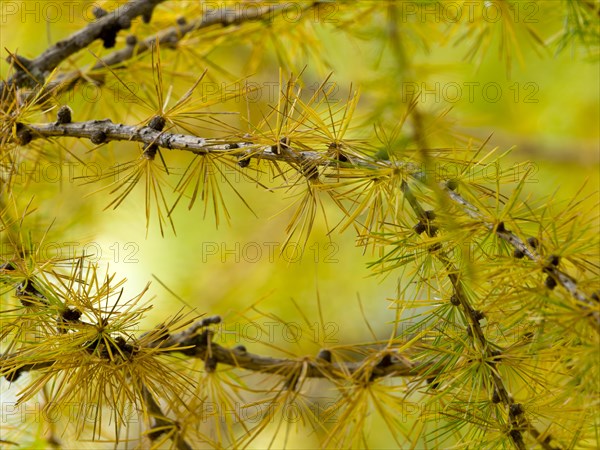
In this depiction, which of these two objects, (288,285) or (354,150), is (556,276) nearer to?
(354,150)

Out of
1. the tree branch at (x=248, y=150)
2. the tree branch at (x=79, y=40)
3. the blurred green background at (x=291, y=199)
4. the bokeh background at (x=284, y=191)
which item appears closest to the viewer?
the tree branch at (x=248, y=150)

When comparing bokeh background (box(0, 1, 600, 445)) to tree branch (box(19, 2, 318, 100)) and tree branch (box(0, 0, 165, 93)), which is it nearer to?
tree branch (box(19, 2, 318, 100))

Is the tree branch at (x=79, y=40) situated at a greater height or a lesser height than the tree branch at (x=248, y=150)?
greater

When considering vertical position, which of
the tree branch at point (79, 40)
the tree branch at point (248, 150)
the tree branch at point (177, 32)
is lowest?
Answer: the tree branch at point (248, 150)

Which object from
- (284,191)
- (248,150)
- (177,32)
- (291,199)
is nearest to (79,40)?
(177,32)

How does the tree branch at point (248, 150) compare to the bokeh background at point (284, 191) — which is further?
the bokeh background at point (284, 191)

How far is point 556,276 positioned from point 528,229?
19 cm

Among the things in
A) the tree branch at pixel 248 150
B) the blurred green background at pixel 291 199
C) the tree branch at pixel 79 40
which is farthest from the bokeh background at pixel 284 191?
the tree branch at pixel 248 150

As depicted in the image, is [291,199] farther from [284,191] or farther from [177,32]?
[177,32]

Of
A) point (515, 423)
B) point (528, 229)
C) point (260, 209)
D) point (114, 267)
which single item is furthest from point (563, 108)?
point (515, 423)

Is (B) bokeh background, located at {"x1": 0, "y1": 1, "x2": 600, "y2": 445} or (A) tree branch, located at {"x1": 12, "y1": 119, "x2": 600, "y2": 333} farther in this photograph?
(B) bokeh background, located at {"x1": 0, "y1": 1, "x2": 600, "y2": 445}

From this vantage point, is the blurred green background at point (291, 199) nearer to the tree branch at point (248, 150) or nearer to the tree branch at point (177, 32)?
the tree branch at point (177, 32)

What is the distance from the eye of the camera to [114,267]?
2.29m

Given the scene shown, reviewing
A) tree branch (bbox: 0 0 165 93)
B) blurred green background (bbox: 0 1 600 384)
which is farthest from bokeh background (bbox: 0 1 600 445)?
tree branch (bbox: 0 0 165 93)
